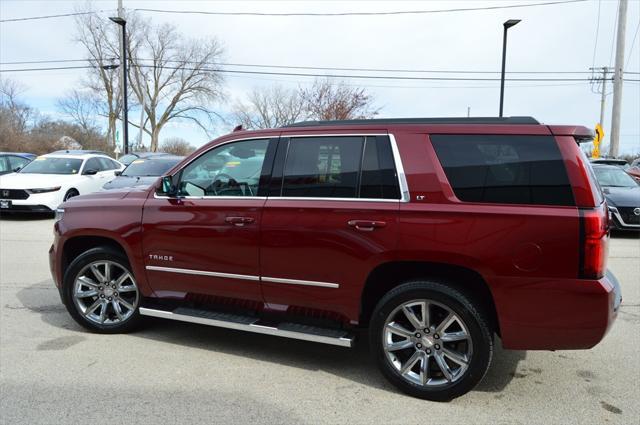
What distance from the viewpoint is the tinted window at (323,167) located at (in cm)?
364

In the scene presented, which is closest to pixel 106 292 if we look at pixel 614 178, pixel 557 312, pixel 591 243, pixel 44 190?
pixel 557 312

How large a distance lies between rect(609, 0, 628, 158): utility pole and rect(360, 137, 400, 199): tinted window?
71.8 ft

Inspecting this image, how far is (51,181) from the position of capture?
39.4 ft

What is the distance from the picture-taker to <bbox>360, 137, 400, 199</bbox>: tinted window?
11.4 ft

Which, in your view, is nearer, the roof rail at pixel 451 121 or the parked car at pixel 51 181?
the roof rail at pixel 451 121

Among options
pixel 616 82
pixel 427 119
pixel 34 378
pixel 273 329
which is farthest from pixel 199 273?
pixel 616 82

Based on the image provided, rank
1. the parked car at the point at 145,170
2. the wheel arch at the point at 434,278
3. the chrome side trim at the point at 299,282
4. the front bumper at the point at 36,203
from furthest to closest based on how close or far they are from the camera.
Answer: the parked car at the point at 145,170 < the front bumper at the point at 36,203 < the chrome side trim at the point at 299,282 < the wheel arch at the point at 434,278

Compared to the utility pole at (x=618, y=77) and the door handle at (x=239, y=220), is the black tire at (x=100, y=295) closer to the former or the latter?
the door handle at (x=239, y=220)

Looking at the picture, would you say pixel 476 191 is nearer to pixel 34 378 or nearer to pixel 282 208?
pixel 282 208

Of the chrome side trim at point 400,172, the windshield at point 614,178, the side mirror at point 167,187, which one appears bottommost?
the side mirror at point 167,187

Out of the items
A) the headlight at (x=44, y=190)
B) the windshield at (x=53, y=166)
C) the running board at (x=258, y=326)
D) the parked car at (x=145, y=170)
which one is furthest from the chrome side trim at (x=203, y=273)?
the windshield at (x=53, y=166)

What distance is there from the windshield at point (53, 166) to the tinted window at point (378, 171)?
11.6 meters

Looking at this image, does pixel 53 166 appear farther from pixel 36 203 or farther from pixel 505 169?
pixel 505 169

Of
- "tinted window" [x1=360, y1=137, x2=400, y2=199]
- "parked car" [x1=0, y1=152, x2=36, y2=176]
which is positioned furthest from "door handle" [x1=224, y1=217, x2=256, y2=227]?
"parked car" [x1=0, y1=152, x2=36, y2=176]
